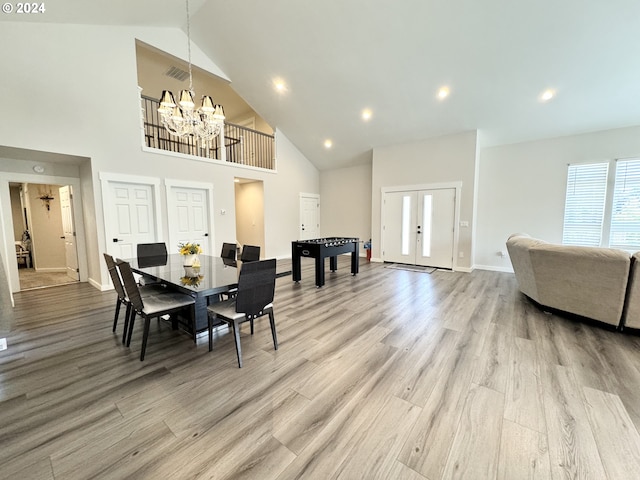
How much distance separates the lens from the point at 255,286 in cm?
234

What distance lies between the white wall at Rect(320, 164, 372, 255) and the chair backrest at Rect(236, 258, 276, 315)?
20.6 ft

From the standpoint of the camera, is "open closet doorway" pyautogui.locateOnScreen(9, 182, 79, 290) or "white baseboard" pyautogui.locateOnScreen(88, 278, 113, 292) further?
"open closet doorway" pyautogui.locateOnScreen(9, 182, 79, 290)

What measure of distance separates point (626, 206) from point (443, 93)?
13.8 ft

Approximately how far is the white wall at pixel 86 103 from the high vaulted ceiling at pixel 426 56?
29 centimetres

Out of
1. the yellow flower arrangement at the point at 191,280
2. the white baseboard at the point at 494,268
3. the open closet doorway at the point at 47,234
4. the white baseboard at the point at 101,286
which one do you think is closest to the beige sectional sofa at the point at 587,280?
the white baseboard at the point at 494,268

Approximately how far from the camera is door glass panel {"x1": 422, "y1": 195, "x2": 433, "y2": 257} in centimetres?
649

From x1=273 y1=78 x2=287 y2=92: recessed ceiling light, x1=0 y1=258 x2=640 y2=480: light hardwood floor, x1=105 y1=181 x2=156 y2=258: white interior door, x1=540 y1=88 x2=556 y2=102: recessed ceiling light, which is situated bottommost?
x1=0 y1=258 x2=640 y2=480: light hardwood floor

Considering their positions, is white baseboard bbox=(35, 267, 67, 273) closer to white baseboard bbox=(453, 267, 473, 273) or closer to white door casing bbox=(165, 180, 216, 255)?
white door casing bbox=(165, 180, 216, 255)

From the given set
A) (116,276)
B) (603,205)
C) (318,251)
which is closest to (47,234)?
(116,276)

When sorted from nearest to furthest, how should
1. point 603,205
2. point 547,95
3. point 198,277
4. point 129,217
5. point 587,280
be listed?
1. point 198,277
2. point 587,280
3. point 547,95
4. point 129,217
5. point 603,205

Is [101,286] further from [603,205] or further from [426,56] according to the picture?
[603,205]

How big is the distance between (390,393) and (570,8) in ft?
16.7

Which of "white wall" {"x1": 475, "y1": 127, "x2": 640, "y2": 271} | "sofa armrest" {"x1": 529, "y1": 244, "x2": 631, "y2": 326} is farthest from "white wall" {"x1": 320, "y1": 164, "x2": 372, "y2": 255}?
"sofa armrest" {"x1": 529, "y1": 244, "x2": 631, "y2": 326}

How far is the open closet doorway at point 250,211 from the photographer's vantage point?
7773 millimetres
